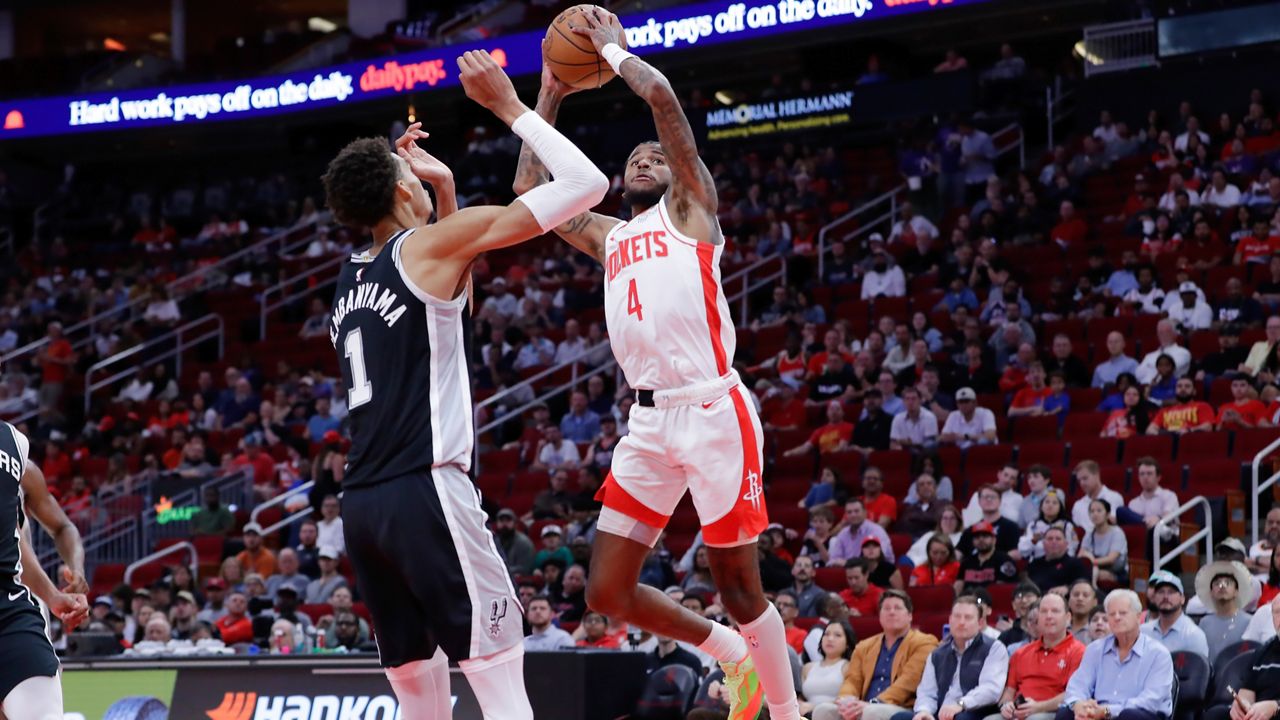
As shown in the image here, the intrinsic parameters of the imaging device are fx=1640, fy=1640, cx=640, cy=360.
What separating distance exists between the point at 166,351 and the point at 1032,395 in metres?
15.2

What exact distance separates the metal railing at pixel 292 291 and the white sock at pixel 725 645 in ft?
64.4

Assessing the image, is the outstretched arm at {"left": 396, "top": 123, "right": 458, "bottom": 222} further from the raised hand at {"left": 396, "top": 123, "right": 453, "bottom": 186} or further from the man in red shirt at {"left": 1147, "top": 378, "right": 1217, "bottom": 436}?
the man in red shirt at {"left": 1147, "top": 378, "right": 1217, "bottom": 436}

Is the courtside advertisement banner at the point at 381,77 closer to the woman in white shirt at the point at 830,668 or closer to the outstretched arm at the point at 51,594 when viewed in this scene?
the woman in white shirt at the point at 830,668

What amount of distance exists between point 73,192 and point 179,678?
23195 mm

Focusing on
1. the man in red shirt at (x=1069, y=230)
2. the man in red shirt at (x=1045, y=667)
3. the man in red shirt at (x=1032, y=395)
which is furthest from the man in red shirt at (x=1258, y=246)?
the man in red shirt at (x=1045, y=667)

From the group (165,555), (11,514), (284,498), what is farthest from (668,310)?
(165,555)

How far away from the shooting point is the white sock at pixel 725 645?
22.6 feet

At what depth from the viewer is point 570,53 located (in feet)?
22.4

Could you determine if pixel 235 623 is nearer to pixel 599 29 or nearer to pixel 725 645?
pixel 725 645

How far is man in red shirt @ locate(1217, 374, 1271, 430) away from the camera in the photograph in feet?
49.6

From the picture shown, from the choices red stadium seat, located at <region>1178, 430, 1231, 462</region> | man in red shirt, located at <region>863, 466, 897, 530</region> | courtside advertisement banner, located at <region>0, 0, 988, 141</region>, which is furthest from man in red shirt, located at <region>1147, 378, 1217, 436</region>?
courtside advertisement banner, located at <region>0, 0, 988, 141</region>

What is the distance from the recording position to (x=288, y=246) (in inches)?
1137

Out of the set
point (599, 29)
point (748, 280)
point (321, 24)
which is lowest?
point (748, 280)

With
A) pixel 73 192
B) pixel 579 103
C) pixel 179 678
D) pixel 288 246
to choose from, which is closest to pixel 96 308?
pixel 288 246
